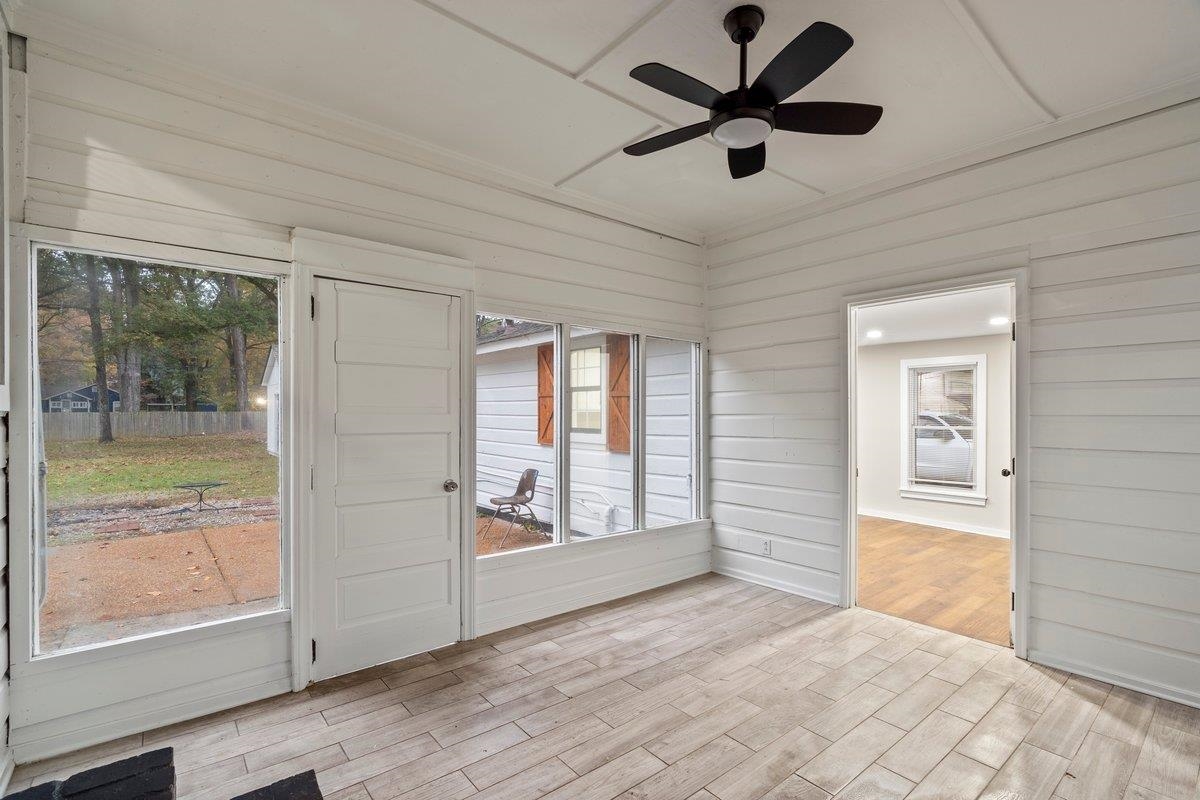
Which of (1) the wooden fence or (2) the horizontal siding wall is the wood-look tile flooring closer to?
(2) the horizontal siding wall

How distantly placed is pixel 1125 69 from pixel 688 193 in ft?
7.62

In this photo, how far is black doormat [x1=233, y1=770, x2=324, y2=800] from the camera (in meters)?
1.15

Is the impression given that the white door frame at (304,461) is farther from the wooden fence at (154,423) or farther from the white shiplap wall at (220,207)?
the wooden fence at (154,423)

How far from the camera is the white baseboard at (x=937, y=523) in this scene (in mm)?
6797

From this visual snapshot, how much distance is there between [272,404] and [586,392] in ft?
6.80

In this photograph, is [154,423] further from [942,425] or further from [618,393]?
[942,425]

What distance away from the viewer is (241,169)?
9.46 ft

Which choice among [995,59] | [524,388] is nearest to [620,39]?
[995,59]

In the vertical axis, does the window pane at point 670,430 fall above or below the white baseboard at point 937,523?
above

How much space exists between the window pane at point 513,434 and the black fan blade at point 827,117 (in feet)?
6.88

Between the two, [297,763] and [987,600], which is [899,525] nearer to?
[987,600]

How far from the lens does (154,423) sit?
2734 mm

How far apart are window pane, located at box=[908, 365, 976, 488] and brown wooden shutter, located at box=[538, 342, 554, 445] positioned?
5656 millimetres

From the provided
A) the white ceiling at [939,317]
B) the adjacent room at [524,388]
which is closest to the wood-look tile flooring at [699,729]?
the adjacent room at [524,388]
